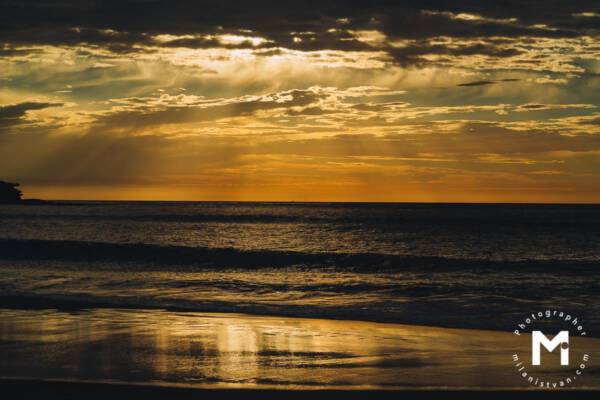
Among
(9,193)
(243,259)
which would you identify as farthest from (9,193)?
(243,259)

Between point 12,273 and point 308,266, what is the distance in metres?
15.1

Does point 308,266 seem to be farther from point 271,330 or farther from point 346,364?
point 346,364

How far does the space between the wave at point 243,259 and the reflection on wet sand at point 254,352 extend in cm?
1884

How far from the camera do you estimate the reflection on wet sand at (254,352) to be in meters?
10.9

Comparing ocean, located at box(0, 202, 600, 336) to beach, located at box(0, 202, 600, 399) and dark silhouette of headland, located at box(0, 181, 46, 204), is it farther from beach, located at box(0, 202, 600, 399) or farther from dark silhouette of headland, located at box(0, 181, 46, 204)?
dark silhouette of headland, located at box(0, 181, 46, 204)

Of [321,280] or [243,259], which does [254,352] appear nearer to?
[321,280]

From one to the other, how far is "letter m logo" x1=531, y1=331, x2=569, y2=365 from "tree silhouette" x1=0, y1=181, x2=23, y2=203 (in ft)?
651

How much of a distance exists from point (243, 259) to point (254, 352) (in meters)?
28.4

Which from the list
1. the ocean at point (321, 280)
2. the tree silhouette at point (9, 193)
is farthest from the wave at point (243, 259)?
the tree silhouette at point (9, 193)

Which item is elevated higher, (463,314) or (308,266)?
(308,266)

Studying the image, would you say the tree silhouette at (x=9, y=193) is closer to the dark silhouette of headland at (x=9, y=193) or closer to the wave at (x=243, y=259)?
the dark silhouette of headland at (x=9, y=193)

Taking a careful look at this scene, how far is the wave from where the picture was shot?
120 feet

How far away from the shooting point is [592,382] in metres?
10.8

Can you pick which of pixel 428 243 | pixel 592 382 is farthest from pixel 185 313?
pixel 428 243
